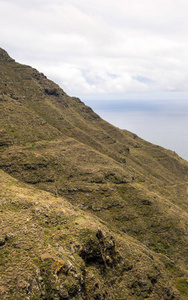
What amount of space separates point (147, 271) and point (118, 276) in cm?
845

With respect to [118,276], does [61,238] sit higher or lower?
higher

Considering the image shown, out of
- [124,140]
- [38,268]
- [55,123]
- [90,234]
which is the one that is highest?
[124,140]

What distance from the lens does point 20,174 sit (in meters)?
63.6

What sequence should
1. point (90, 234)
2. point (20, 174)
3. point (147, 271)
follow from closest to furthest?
point (90, 234)
point (147, 271)
point (20, 174)

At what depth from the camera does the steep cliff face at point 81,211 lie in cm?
2748

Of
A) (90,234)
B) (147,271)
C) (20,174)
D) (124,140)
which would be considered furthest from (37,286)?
(124,140)

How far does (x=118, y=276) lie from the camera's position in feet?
120

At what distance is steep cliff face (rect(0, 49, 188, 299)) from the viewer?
90.2 feet

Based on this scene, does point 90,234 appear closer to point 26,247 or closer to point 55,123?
point 26,247

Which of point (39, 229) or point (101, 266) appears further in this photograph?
point (101, 266)

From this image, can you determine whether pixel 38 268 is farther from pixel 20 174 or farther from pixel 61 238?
pixel 20 174

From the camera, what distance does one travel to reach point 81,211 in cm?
4747

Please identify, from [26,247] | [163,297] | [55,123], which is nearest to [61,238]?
[26,247]

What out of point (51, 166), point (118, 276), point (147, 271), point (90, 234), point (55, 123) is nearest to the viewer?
point (90, 234)
